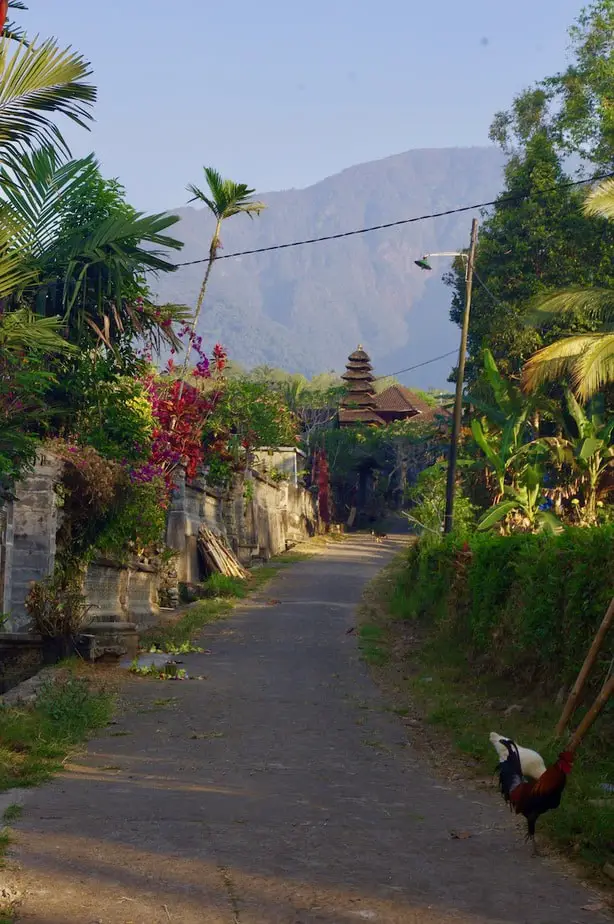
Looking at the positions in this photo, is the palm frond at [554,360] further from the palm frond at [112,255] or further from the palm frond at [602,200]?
the palm frond at [112,255]

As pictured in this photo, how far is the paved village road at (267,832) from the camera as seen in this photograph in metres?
5.46

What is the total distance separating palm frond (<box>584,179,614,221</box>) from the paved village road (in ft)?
33.5

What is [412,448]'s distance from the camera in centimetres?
6116

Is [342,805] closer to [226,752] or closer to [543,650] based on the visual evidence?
[226,752]

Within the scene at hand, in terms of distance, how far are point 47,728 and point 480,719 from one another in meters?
4.68

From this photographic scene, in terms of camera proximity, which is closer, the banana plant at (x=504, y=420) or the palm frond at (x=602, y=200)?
the palm frond at (x=602, y=200)

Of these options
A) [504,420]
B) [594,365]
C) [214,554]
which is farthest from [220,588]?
[594,365]

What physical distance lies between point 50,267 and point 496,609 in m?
9.19

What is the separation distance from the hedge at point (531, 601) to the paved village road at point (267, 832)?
6.01ft

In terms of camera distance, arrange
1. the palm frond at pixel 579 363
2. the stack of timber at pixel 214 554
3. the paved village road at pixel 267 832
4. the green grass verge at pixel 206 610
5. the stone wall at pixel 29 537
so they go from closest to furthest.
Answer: the paved village road at pixel 267 832, the stone wall at pixel 29 537, the green grass verge at pixel 206 610, the palm frond at pixel 579 363, the stack of timber at pixel 214 554

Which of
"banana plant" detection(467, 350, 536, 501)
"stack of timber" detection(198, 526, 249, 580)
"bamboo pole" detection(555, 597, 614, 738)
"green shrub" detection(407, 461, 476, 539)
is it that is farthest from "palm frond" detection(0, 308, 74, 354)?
"stack of timber" detection(198, 526, 249, 580)

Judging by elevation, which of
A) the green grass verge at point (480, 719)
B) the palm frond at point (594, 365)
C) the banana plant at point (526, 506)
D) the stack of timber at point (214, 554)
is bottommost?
the green grass verge at point (480, 719)


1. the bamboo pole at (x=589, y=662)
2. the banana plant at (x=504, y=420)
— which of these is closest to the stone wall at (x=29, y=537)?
the bamboo pole at (x=589, y=662)

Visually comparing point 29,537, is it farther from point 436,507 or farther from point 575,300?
point 436,507
